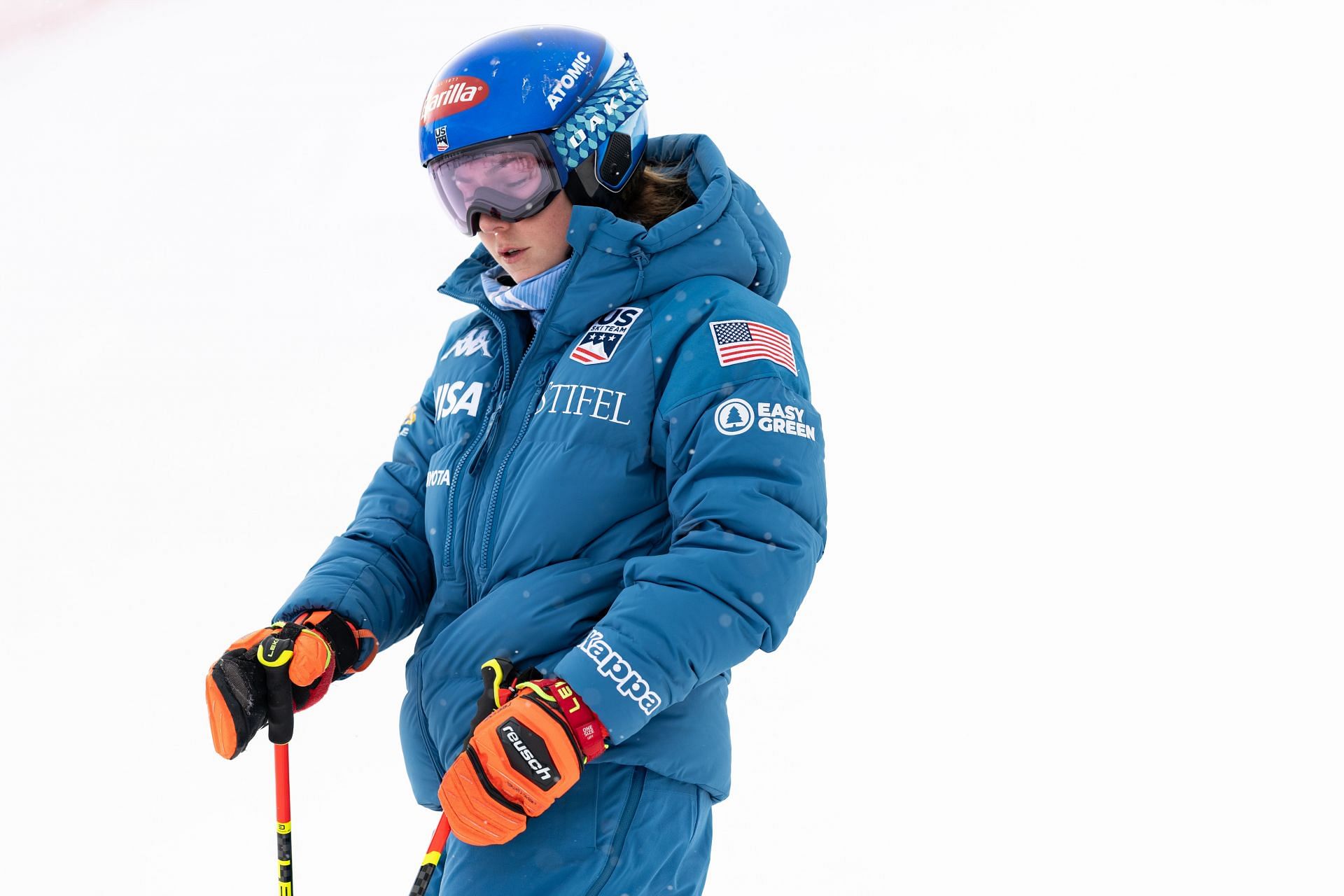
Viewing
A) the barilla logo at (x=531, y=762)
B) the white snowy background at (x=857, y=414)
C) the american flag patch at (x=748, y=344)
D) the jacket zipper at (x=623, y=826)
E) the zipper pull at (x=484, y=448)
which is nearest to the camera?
the barilla logo at (x=531, y=762)

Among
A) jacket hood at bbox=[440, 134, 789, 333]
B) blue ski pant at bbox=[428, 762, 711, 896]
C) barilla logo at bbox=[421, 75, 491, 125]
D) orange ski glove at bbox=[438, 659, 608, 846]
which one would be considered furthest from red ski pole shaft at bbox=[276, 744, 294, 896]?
barilla logo at bbox=[421, 75, 491, 125]

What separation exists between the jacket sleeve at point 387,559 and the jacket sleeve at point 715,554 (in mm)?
547

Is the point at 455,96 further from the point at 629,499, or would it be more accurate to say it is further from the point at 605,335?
the point at 629,499

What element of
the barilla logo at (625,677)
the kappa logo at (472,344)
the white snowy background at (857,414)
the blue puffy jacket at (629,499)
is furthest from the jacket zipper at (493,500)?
the white snowy background at (857,414)

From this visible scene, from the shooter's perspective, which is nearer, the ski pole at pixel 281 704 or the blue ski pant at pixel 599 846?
the blue ski pant at pixel 599 846

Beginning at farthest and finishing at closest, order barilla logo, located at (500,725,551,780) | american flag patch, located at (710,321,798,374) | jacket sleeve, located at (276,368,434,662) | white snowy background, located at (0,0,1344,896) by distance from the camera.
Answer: white snowy background, located at (0,0,1344,896) → jacket sleeve, located at (276,368,434,662) → american flag patch, located at (710,321,798,374) → barilla logo, located at (500,725,551,780)

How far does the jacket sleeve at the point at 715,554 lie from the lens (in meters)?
1.57

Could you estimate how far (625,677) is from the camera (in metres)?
1.56

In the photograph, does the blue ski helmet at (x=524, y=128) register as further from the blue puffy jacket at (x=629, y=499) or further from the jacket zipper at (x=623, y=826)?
the jacket zipper at (x=623, y=826)

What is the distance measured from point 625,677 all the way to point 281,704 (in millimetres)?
650

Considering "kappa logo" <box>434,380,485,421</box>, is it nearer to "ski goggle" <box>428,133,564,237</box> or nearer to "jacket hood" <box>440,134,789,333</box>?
"jacket hood" <box>440,134,789,333</box>

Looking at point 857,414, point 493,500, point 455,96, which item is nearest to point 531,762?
point 493,500

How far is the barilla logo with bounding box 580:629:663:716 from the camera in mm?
1556

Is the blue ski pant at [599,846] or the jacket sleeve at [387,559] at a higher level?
the jacket sleeve at [387,559]
